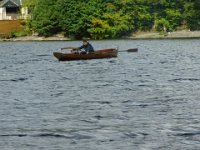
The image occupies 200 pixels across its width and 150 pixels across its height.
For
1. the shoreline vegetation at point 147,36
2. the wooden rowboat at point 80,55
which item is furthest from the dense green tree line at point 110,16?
the wooden rowboat at point 80,55

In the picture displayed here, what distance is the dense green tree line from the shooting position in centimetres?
9906

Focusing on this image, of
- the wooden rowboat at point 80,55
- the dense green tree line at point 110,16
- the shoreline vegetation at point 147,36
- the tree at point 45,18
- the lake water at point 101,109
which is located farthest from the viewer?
the tree at point 45,18

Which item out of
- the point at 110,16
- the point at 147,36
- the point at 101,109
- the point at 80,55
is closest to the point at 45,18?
the point at 110,16

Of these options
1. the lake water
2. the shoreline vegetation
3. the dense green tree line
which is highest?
the dense green tree line

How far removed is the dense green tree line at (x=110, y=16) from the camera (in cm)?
9906

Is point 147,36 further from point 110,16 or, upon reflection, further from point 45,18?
point 45,18

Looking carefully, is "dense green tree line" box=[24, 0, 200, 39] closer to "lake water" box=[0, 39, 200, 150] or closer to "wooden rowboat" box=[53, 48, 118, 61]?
"wooden rowboat" box=[53, 48, 118, 61]

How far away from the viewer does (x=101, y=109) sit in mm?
23922

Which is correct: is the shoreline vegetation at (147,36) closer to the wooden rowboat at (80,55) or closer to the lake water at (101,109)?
the wooden rowboat at (80,55)

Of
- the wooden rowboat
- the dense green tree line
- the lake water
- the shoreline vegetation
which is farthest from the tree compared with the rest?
the lake water

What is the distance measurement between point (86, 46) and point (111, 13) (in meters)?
52.2

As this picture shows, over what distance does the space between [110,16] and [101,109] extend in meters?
77.3

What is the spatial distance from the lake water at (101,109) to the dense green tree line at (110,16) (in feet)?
187

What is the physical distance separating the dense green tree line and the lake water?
5710cm
